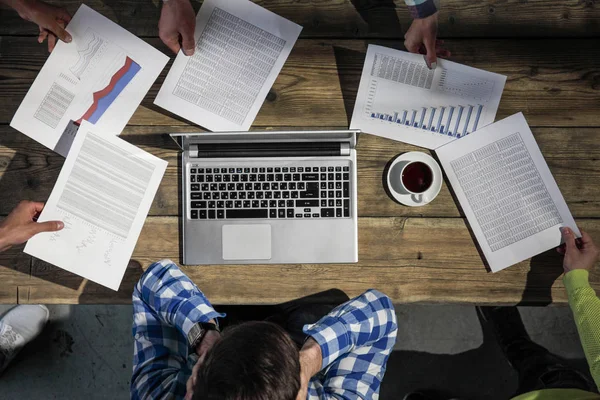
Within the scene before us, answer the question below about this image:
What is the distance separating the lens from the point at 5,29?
1.18m

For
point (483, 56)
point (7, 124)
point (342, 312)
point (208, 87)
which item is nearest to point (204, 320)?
point (342, 312)

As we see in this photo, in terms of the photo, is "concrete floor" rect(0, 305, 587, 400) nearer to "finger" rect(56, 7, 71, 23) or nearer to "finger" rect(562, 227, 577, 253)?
"finger" rect(562, 227, 577, 253)

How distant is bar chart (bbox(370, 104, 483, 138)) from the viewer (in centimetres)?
117

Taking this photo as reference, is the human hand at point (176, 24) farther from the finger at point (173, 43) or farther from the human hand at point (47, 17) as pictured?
the human hand at point (47, 17)

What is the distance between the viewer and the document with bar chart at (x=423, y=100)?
1.17 m

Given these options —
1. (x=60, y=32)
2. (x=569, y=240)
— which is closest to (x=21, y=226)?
(x=60, y=32)

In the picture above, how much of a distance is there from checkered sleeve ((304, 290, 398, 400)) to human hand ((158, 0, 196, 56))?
73cm

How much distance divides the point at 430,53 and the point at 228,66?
483 mm

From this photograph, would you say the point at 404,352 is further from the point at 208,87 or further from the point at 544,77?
the point at 208,87

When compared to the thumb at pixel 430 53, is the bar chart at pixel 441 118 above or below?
below

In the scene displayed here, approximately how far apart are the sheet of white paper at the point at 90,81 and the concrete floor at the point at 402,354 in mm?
884

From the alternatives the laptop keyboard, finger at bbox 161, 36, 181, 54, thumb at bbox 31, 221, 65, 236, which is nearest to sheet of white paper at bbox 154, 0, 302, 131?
finger at bbox 161, 36, 181, 54

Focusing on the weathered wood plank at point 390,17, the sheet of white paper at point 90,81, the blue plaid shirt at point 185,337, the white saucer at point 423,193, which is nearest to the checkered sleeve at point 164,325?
the blue plaid shirt at point 185,337

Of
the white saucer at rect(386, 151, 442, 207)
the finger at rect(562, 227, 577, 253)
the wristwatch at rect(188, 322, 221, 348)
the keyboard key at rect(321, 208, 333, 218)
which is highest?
the white saucer at rect(386, 151, 442, 207)
